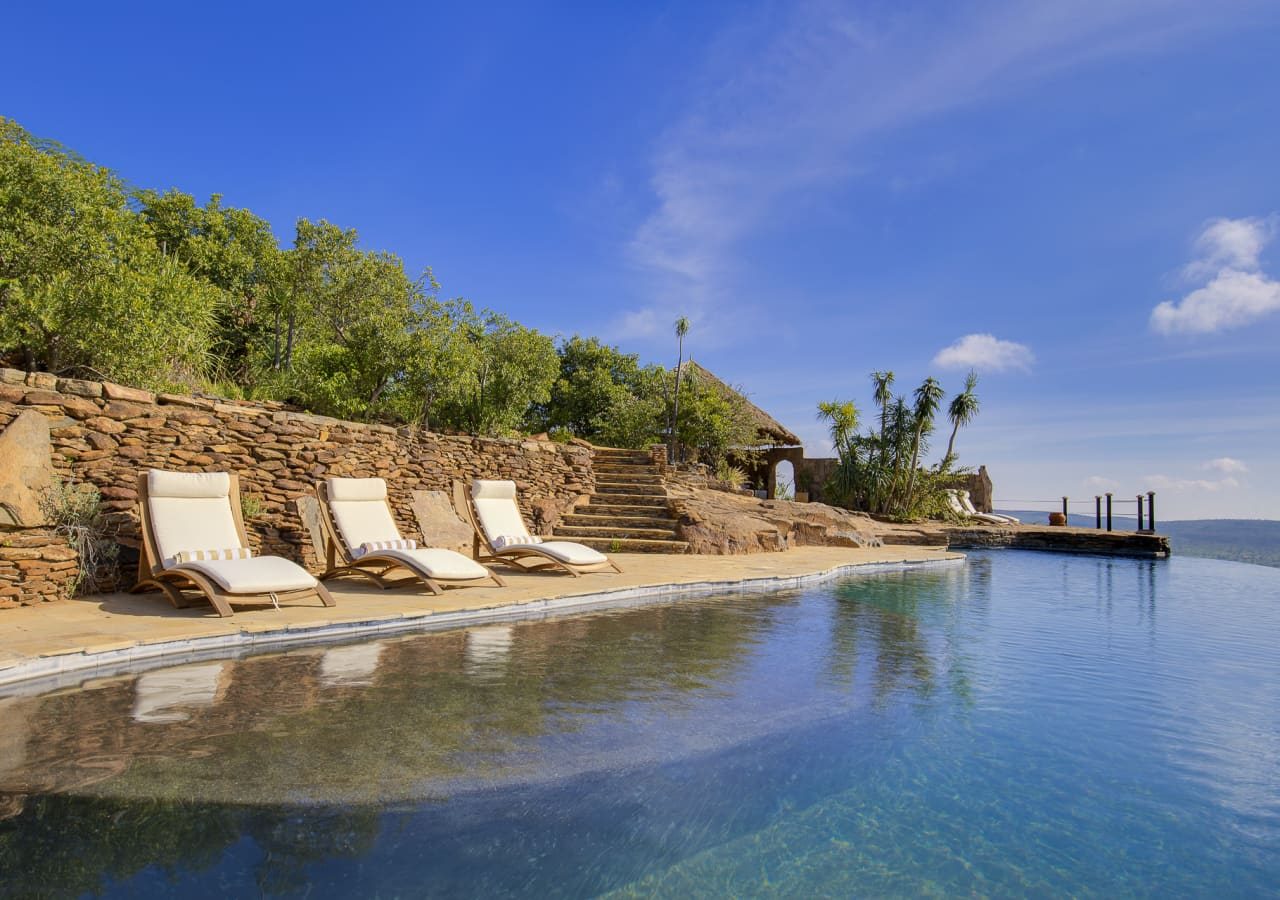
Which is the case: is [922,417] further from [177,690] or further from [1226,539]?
[177,690]

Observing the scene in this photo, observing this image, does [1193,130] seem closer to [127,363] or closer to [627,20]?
[627,20]

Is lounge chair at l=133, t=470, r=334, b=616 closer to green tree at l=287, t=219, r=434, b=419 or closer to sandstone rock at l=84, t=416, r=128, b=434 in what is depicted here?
sandstone rock at l=84, t=416, r=128, b=434

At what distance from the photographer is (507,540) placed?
30.2 ft

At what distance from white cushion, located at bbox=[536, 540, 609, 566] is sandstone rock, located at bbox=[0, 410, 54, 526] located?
16.0 feet

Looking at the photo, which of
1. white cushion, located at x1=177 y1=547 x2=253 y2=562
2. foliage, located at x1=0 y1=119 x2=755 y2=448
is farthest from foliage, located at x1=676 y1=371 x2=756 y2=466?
white cushion, located at x1=177 y1=547 x2=253 y2=562

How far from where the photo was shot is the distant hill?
827 inches

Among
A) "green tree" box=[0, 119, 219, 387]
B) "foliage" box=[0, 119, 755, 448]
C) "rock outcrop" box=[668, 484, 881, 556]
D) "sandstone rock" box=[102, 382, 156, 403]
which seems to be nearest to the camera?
"sandstone rock" box=[102, 382, 156, 403]

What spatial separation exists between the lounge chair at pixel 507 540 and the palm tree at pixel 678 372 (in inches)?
538

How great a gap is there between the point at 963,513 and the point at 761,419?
25.7 feet

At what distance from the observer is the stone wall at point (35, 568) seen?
571 cm

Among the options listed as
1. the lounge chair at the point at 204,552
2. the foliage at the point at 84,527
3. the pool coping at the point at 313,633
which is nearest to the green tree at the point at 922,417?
the pool coping at the point at 313,633

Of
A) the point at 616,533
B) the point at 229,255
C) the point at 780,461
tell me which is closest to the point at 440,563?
the point at 616,533

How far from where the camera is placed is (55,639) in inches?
181

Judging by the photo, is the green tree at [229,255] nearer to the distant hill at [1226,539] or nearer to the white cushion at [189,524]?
the white cushion at [189,524]
